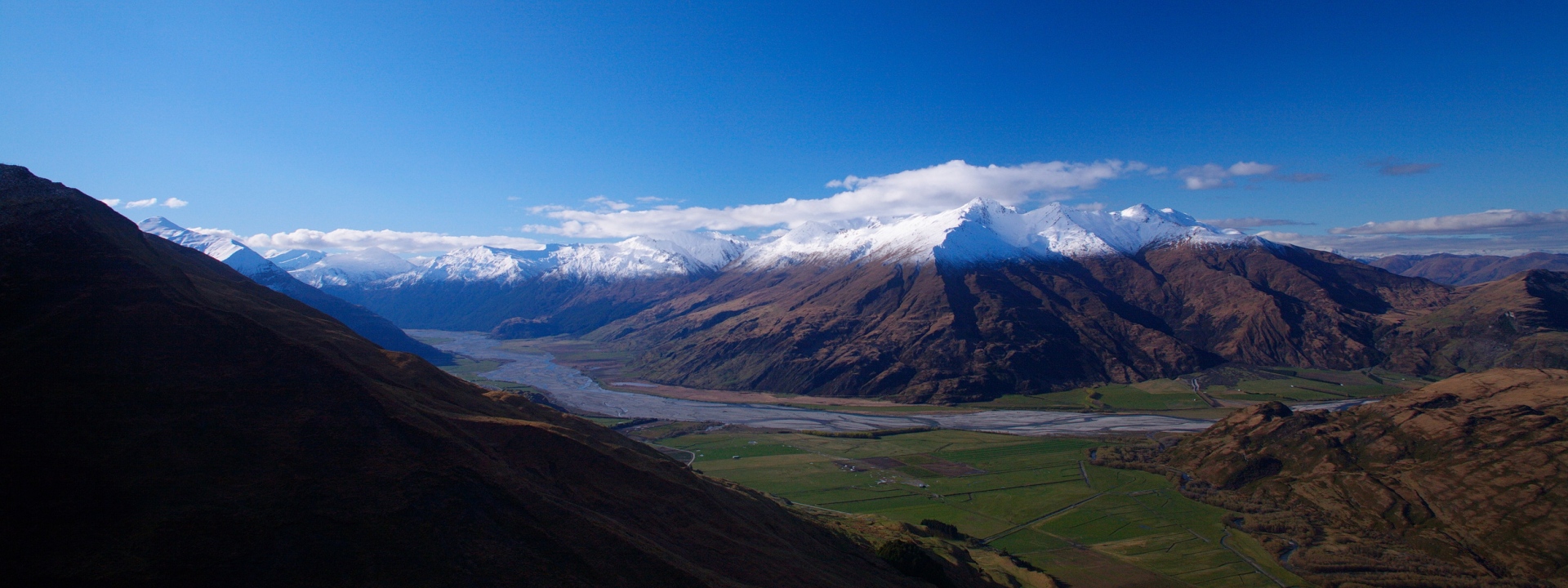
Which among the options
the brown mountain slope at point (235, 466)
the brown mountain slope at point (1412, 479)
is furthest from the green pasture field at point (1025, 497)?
the brown mountain slope at point (235, 466)

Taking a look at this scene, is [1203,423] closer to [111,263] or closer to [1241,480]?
[1241,480]

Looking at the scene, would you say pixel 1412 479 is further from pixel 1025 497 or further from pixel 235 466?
pixel 235 466

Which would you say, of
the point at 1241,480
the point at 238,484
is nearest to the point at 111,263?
the point at 238,484

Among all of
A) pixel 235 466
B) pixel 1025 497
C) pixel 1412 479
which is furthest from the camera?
pixel 1025 497

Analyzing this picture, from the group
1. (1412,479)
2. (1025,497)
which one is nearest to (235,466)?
(1025,497)

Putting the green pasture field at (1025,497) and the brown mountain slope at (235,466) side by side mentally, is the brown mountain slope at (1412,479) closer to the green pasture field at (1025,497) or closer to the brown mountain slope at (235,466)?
the green pasture field at (1025,497)

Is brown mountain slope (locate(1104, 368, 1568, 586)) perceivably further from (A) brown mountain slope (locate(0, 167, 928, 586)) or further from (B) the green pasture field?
(A) brown mountain slope (locate(0, 167, 928, 586))

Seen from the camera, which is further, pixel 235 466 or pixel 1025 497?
pixel 1025 497
